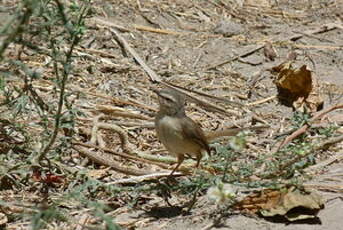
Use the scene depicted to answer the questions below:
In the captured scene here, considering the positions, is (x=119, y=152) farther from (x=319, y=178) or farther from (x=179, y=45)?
(x=179, y=45)

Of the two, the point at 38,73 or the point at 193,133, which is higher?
the point at 38,73

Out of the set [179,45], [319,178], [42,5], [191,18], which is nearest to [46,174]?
[42,5]

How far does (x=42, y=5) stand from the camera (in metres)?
4.36

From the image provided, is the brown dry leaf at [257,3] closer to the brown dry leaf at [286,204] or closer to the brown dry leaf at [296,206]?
the brown dry leaf at [286,204]

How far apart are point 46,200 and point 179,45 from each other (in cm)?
439

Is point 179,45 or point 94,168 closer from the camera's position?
point 94,168

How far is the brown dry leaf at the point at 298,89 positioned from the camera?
8016 millimetres

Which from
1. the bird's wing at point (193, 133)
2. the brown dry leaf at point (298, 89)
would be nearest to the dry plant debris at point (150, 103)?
the brown dry leaf at point (298, 89)

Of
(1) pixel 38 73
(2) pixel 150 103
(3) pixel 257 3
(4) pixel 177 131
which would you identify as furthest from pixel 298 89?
(1) pixel 38 73

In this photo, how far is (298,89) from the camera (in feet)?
26.9

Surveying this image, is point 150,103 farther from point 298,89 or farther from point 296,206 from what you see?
point 296,206

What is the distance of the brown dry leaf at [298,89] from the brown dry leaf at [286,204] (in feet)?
9.00

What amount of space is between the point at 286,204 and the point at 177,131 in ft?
4.00

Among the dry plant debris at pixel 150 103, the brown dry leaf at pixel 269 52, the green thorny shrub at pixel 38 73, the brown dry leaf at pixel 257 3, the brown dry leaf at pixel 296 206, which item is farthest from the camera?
the brown dry leaf at pixel 257 3
